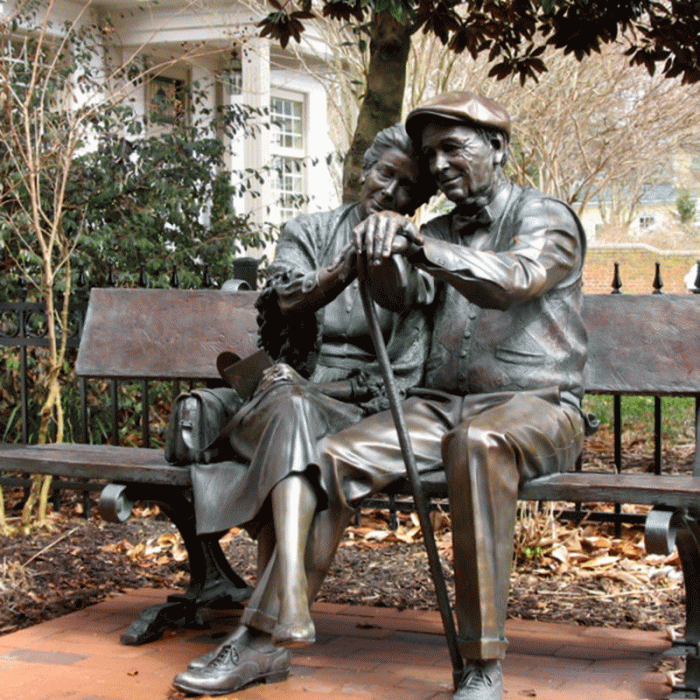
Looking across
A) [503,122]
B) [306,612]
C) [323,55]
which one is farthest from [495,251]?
[323,55]

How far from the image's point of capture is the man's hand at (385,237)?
12.4 feet

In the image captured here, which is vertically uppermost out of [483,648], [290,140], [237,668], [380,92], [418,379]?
[290,140]

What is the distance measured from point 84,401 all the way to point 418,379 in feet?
8.58

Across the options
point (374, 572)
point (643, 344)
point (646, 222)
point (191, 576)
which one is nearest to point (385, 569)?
point (374, 572)

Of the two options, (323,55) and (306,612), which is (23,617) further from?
(323,55)

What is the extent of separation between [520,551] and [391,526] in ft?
2.54

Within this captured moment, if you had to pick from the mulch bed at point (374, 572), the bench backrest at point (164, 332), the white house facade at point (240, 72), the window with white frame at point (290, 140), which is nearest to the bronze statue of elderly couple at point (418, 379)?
the bench backrest at point (164, 332)

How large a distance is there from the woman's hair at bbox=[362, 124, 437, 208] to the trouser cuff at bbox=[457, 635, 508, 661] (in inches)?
63.2

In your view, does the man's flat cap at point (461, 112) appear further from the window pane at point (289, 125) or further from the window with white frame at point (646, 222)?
the window with white frame at point (646, 222)

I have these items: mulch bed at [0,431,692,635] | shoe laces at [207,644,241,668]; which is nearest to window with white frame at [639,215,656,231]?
mulch bed at [0,431,692,635]

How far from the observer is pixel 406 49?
6926 mm

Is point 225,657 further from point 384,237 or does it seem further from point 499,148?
point 499,148

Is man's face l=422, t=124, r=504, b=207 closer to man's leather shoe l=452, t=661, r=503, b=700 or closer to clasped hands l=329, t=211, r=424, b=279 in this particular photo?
clasped hands l=329, t=211, r=424, b=279

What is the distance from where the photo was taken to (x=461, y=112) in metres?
4.15
